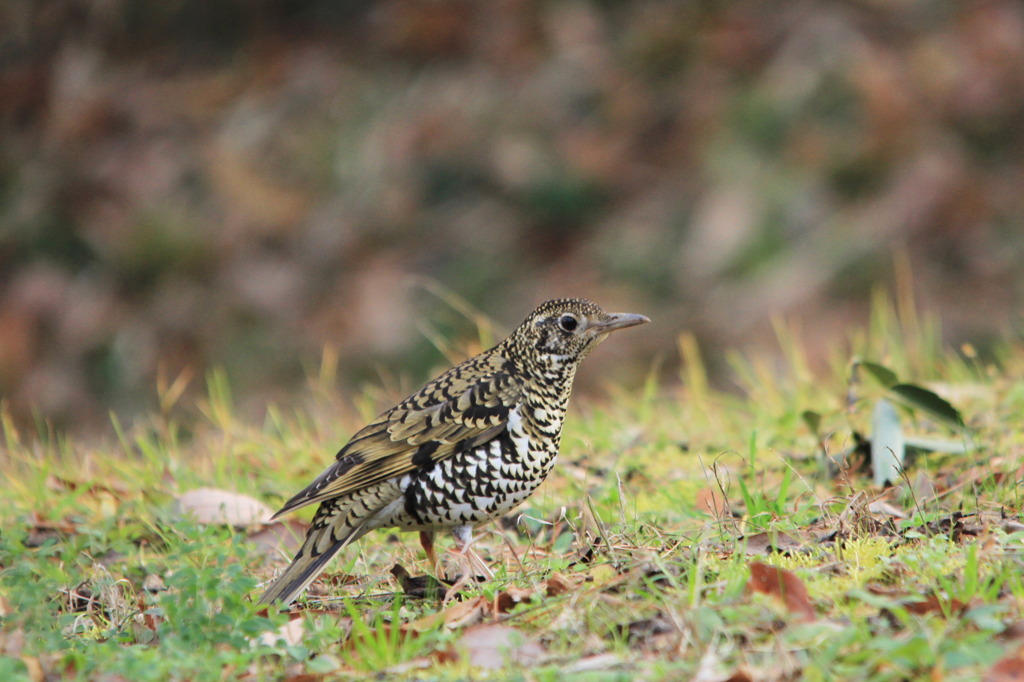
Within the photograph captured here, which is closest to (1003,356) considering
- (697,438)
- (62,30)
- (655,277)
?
(697,438)

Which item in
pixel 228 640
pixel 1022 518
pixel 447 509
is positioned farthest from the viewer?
pixel 447 509

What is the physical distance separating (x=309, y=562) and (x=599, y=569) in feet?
3.19

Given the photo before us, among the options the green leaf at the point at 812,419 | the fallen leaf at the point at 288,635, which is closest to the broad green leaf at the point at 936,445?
the green leaf at the point at 812,419

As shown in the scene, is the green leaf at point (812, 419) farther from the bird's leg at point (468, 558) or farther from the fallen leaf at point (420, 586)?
the fallen leaf at point (420, 586)

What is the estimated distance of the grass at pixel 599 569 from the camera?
112 inches

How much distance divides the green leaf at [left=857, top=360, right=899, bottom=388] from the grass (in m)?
0.36

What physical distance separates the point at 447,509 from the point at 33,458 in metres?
2.59

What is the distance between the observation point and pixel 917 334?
6203mm

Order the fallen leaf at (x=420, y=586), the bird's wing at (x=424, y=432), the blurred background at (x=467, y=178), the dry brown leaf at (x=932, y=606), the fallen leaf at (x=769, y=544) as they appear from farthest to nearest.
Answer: the blurred background at (x=467, y=178), the bird's wing at (x=424, y=432), the fallen leaf at (x=420, y=586), the fallen leaf at (x=769, y=544), the dry brown leaf at (x=932, y=606)

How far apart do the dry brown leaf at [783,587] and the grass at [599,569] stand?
0.05 ft

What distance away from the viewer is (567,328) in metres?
4.48

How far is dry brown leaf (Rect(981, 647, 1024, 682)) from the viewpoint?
2547 millimetres

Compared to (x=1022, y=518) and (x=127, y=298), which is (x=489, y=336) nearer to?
(x=1022, y=518)

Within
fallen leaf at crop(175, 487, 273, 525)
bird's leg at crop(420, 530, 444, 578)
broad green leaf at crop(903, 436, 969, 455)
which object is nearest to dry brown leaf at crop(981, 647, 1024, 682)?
bird's leg at crop(420, 530, 444, 578)
